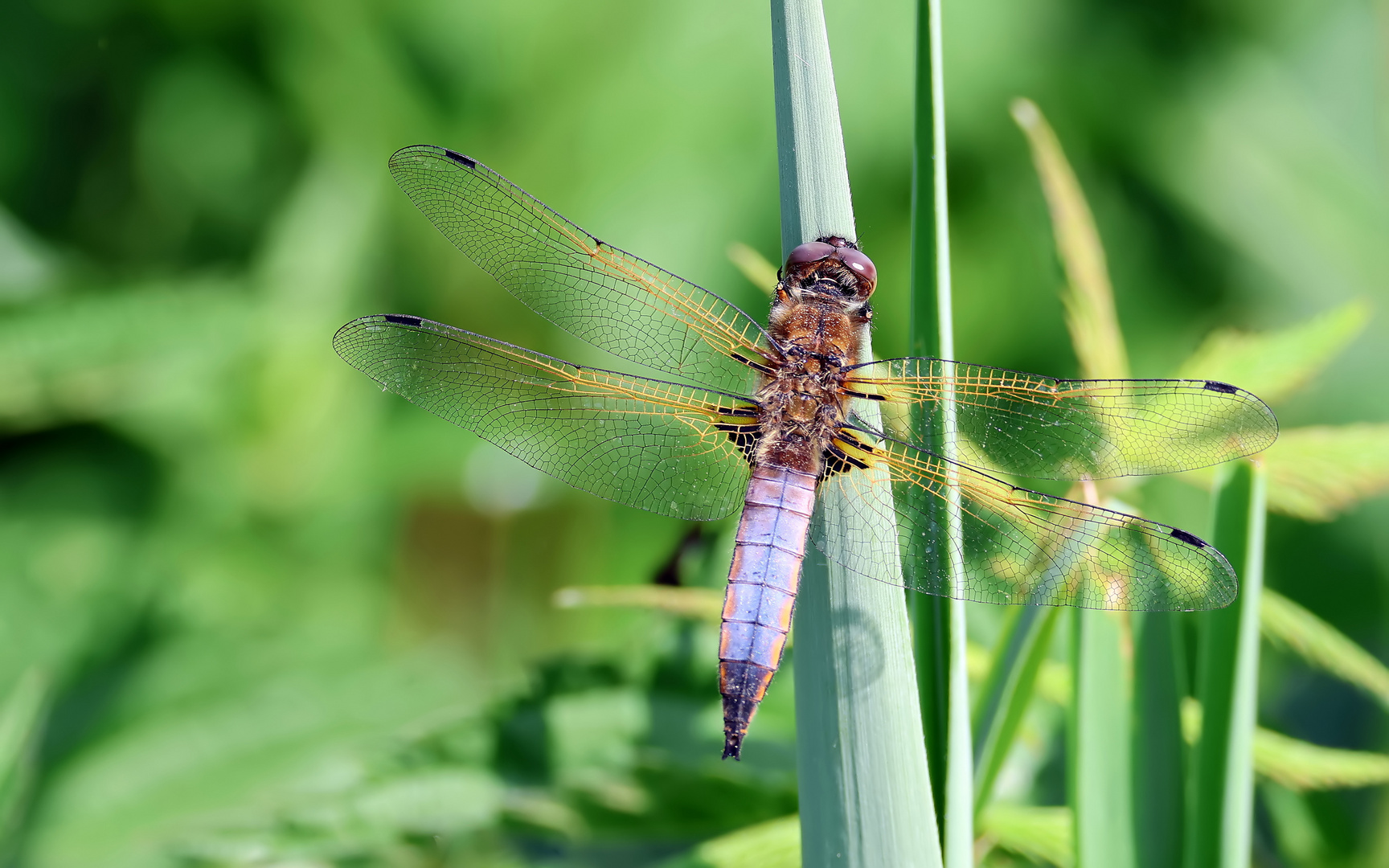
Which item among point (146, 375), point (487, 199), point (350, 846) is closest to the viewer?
point (350, 846)

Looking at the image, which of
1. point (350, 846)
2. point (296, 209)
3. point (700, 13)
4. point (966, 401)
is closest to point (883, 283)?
point (966, 401)

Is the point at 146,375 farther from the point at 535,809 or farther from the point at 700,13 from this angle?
the point at 700,13

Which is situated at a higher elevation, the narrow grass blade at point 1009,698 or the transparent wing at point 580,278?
the transparent wing at point 580,278

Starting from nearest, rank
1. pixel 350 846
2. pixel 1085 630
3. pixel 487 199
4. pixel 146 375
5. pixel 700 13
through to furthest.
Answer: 1. pixel 1085 630
2. pixel 350 846
3. pixel 487 199
4. pixel 146 375
5. pixel 700 13

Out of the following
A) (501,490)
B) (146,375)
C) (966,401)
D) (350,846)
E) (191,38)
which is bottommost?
(350,846)

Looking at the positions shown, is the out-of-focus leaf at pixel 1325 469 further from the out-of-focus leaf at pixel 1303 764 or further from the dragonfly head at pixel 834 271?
the dragonfly head at pixel 834 271

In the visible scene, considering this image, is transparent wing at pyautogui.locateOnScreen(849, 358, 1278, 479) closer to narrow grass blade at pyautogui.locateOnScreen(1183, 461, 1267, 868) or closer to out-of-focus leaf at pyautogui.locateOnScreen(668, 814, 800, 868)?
narrow grass blade at pyautogui.locateOnScreen(1183, 461, 1267, 868)

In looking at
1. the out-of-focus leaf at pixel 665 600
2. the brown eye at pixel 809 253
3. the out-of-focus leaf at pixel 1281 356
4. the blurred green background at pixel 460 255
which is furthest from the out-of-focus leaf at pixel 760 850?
the blurred green background at pixel 460 255

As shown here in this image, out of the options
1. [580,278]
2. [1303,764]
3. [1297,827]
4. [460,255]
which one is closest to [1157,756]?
[1303,764]

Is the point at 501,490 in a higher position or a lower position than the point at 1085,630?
higher
